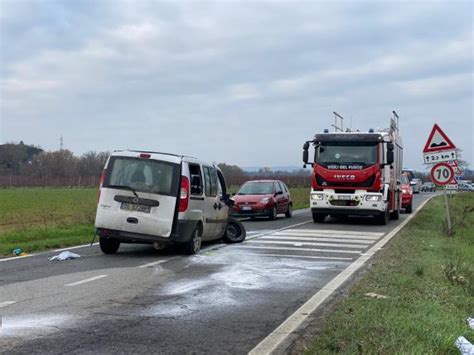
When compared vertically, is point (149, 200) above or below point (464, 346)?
above

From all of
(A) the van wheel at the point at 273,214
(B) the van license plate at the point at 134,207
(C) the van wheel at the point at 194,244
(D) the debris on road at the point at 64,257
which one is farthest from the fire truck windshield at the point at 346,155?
(D) the debris on road at the point at 64,257

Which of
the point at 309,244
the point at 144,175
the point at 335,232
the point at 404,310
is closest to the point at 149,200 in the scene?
the point at 144,175

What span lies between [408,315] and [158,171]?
20.6 ft

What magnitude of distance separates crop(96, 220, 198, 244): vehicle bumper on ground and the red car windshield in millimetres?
12272

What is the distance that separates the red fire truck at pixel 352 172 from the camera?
65.1 ft

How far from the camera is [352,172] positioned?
1992cm

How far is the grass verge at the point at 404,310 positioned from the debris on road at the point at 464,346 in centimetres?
5

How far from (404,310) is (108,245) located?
712cm

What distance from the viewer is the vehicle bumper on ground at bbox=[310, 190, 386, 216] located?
65.2 ft

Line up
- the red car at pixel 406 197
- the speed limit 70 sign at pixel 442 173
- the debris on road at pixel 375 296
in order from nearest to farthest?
the debris on road at pixel 375 296 → the speed limit 70 sign at pixel 442 173 → the red car at pixel 406 197

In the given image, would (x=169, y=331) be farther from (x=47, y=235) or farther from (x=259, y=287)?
(x=47, y=235)

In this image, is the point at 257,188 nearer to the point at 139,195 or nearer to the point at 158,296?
the point at 139,195

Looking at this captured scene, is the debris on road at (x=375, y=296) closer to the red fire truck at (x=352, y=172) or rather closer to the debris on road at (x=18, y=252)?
the debris on road at (x=18, y=252)

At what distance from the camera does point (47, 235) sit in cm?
1628
